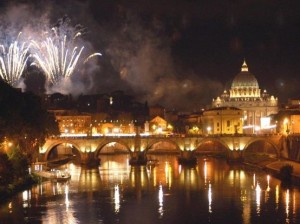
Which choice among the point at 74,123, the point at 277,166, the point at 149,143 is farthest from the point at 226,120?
the point at 277,166

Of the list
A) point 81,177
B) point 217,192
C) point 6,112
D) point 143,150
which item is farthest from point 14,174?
point 143,150

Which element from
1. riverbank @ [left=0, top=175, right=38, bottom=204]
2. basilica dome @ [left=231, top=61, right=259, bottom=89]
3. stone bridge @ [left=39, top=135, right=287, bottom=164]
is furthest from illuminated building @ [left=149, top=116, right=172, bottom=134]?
riverbank @ [left=0, top=175, right=38, bottom=204]

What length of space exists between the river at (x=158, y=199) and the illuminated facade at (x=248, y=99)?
178ft

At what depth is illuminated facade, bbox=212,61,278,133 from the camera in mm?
110950

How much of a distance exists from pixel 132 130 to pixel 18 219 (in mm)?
67533

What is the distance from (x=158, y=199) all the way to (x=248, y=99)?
74.1 meters

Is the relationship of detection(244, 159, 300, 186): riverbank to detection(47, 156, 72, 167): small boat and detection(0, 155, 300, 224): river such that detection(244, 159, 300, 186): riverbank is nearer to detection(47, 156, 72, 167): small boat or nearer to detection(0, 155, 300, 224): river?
detection(0, 155, 300, 224): river

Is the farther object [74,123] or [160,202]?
[74,123]

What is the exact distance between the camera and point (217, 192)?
146 feet

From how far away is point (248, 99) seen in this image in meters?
114

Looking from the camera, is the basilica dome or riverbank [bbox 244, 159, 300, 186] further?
the basilica dome

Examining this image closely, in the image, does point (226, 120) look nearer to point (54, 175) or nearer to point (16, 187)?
point (54, 175)

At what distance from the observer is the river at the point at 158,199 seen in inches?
1398

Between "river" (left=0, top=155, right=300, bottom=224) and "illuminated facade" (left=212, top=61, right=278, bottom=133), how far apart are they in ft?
178
